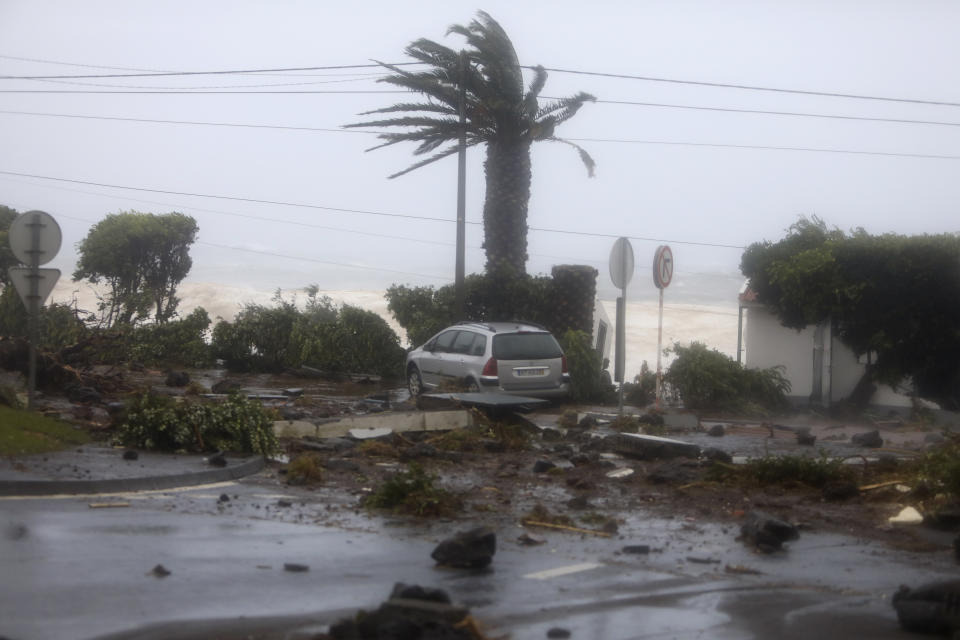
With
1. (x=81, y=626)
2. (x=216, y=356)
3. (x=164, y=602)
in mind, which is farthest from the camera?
(x=216, y=356)

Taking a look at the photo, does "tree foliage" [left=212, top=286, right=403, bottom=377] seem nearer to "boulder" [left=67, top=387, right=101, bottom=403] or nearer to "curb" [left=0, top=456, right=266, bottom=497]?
"boulder" [left=67, top=387, right=101, bottom=403]

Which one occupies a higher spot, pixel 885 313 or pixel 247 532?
pixel 885 313

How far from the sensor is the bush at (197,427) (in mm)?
12812

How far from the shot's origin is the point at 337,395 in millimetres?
24234

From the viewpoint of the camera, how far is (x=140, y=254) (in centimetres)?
3712

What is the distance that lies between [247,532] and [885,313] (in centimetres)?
1729

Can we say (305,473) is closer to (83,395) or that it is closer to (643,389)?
(83,395)

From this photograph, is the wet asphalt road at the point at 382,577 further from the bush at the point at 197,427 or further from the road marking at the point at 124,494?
the bush at the point at 197,427

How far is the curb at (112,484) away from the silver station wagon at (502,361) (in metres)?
9.50

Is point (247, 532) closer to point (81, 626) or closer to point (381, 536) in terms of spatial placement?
point (381, 536)

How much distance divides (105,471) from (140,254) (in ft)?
91.0

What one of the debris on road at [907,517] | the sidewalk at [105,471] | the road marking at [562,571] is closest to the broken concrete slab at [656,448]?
the debris on road at [907,517]

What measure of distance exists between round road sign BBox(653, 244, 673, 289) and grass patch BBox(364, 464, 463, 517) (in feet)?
34.1

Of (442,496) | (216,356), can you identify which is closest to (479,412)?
(442,496)
